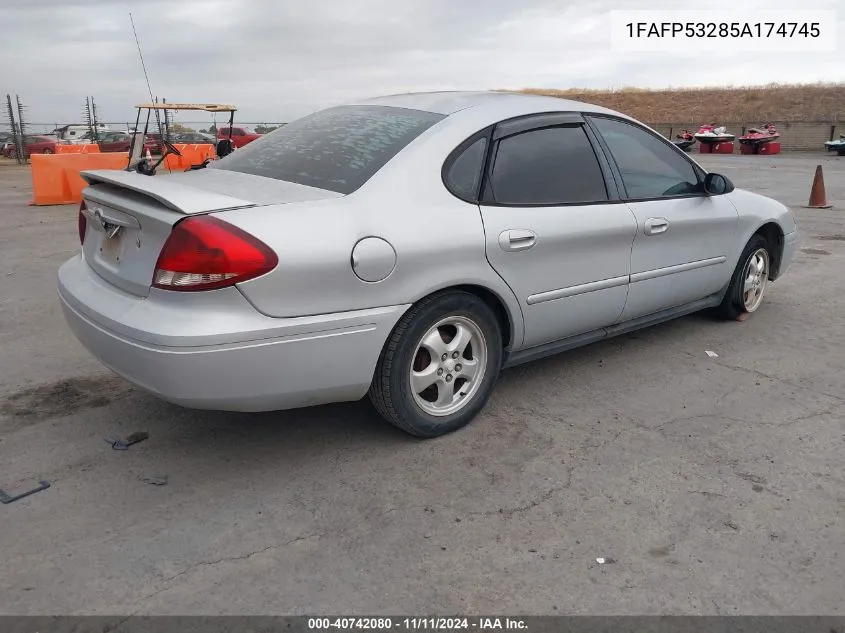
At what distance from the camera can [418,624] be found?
222 cm

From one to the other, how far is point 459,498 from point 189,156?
72.4ft

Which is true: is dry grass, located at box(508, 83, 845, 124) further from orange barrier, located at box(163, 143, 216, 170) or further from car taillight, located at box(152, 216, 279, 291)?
car taillight, located at box(152, 216, 279, 291)

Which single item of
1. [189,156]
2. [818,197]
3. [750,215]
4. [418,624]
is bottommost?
[418,624]

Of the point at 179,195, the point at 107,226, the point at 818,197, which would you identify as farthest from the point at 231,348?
the point at 818,197

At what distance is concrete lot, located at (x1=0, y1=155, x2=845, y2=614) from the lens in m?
2.37

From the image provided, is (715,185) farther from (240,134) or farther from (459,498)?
(240,134)

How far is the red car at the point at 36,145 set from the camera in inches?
1089

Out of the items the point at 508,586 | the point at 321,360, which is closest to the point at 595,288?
the point at 321,360

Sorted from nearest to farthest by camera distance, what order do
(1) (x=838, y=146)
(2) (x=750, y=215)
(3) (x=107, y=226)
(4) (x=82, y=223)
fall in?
(3) (x=107, y=226), (4) (x=82, y=223), (2) (x=750, y=215), (1) (x=838, y=146)

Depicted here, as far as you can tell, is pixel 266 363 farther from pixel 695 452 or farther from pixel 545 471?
pixel 695 452

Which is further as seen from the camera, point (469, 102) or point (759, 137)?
point (759, 137)

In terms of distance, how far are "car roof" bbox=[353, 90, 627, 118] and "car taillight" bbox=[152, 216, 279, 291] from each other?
1358 mm

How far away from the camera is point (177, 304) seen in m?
2.80

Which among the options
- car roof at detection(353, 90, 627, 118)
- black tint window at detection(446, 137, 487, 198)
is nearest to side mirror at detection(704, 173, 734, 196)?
car roof at detection(353, 90, 627, 118)
